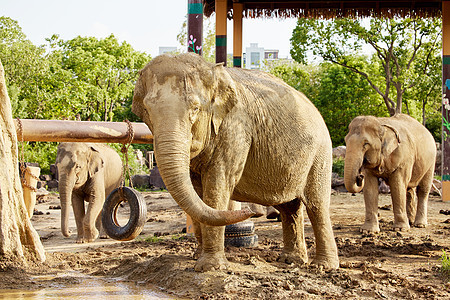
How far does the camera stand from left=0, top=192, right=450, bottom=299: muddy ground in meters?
5.06

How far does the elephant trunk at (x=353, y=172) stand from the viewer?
31.8 feet

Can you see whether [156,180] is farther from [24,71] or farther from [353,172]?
[353,172]

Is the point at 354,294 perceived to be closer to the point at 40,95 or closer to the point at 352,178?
the point at 352,178

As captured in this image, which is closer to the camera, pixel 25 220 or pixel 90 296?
pixel 90 296

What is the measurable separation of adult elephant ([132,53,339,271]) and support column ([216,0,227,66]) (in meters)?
4.78

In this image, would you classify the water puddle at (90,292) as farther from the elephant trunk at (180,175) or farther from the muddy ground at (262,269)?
the elephant trunk at (180,175)

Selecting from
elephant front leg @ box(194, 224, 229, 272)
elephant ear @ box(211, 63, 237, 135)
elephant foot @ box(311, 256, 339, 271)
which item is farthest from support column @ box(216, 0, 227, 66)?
elephant front leg @ box(194, 224, 229, 272)

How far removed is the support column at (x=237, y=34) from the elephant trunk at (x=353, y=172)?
4.23m

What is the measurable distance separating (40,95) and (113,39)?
11.6 metres

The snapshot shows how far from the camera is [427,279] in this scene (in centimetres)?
616

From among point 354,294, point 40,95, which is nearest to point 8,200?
point 354,294

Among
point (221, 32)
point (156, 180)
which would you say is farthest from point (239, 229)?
point (156, 180)

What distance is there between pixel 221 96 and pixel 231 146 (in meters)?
0.49

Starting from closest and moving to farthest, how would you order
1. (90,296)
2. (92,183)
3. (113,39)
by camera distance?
(90,296), (92,183), (113,39)
